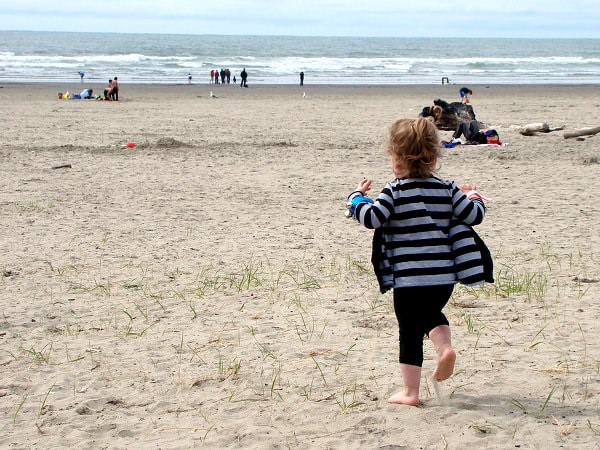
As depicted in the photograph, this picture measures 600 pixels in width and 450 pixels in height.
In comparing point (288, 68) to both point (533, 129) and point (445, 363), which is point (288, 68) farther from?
point (445, 363)

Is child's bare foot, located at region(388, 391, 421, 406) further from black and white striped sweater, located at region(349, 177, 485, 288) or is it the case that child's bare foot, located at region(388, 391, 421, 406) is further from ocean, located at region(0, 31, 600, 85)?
ocean, located at region(0, 31, 600, 85)

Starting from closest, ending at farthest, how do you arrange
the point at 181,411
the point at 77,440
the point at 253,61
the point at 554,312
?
the point at 77,440, the point at 181,411, the point at 554,312, the point at 253,61

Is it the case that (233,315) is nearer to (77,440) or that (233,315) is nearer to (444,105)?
(77,440)

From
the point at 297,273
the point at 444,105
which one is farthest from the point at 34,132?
the point at 297,273

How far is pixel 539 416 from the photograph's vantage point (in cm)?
405

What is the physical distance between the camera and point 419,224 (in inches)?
156

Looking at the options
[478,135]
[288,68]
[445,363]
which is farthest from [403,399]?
[288,68]

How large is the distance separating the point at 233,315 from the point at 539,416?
8.09ft

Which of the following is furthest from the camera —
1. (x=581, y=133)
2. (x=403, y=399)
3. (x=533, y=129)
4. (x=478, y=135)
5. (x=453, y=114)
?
(x=453, y=114)

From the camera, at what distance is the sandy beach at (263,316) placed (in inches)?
160

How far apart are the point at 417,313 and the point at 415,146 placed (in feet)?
2.76

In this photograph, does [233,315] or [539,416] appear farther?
[233,315]

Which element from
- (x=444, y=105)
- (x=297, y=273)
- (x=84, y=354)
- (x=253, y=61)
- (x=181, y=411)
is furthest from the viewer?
(x=253, y=61)

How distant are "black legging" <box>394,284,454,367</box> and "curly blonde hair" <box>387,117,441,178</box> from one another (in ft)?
Answer: 1.90
